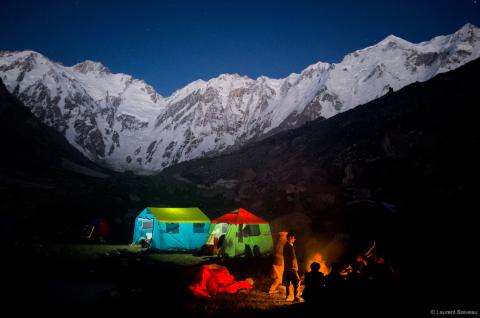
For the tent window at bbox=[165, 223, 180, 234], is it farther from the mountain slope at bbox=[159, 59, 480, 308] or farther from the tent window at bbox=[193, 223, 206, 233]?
the mountain slope at bbox=[159, 59, 480, 308]

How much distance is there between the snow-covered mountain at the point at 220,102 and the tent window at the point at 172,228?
82703 millimetres

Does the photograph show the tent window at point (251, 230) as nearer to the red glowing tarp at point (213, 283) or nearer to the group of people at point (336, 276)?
the red glowing tarp at point (213, 283)

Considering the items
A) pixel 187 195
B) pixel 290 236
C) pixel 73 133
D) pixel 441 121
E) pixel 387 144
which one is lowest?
pixel 290 236

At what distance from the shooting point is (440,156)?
2839 cm

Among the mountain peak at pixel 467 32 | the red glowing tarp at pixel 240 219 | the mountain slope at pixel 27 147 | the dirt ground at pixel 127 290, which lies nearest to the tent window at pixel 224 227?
the red glowing tarp at pixel 240 219

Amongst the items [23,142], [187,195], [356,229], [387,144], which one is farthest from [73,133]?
[356,229]

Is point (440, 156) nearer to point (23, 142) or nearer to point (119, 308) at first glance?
point (119, 308)

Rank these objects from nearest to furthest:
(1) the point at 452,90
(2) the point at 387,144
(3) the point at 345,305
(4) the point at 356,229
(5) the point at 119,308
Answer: (3) the point at 345,305
(5) the point at 119,308
(4) the point at 356,229
(2) the point at 387,144
(1) the point at 452,90

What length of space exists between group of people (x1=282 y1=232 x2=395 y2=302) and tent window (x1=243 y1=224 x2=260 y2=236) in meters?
6.97

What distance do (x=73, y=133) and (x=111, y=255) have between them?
151m

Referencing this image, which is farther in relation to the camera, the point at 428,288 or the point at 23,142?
the point at 23,142

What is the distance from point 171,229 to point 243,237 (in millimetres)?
4918

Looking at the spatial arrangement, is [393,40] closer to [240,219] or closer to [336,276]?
[240,219]

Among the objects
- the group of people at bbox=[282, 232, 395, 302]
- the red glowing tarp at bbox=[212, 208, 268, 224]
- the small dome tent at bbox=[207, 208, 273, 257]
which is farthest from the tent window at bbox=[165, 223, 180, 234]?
the group of people at bbox=[282, 232, 395, 302]
